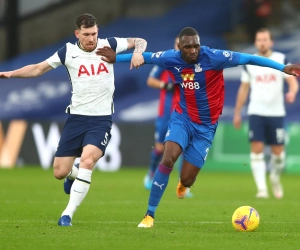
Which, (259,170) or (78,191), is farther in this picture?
(259,170)

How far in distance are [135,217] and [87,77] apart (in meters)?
1.95

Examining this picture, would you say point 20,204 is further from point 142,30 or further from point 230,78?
point 142,30

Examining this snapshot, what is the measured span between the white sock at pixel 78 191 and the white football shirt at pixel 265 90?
5.27m

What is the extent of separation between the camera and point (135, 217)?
10.8 meters

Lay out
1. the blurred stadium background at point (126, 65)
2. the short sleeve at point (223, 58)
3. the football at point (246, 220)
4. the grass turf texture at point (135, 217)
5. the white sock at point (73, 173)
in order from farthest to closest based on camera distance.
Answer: the blurred stadium background at point (126, 65) < the white sock at point (73, 173) < the short sleeve at point (223, 58) < the football at point (246, 220) < the grass turf texture at point (135, 217)

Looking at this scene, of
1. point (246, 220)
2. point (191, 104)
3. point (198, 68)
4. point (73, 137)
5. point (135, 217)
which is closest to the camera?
point (246, 220)

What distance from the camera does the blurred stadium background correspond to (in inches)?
822

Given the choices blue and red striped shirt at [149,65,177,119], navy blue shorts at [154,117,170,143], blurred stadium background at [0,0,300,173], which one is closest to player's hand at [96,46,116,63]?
blue and red striped shirt at [149,65,177,119]

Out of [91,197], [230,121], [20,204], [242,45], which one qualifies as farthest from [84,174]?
[242,45]

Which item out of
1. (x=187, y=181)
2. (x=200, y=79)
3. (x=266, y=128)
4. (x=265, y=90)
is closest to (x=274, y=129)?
→ (x=266, y=128)

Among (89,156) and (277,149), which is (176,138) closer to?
(89,156)

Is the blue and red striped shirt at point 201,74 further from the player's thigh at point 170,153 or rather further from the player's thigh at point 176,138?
the player's thigh at point 170,153

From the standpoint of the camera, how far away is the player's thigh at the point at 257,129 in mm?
14117

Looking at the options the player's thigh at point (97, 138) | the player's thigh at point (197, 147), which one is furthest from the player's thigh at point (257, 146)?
the player's thigh at point (97, 138)
